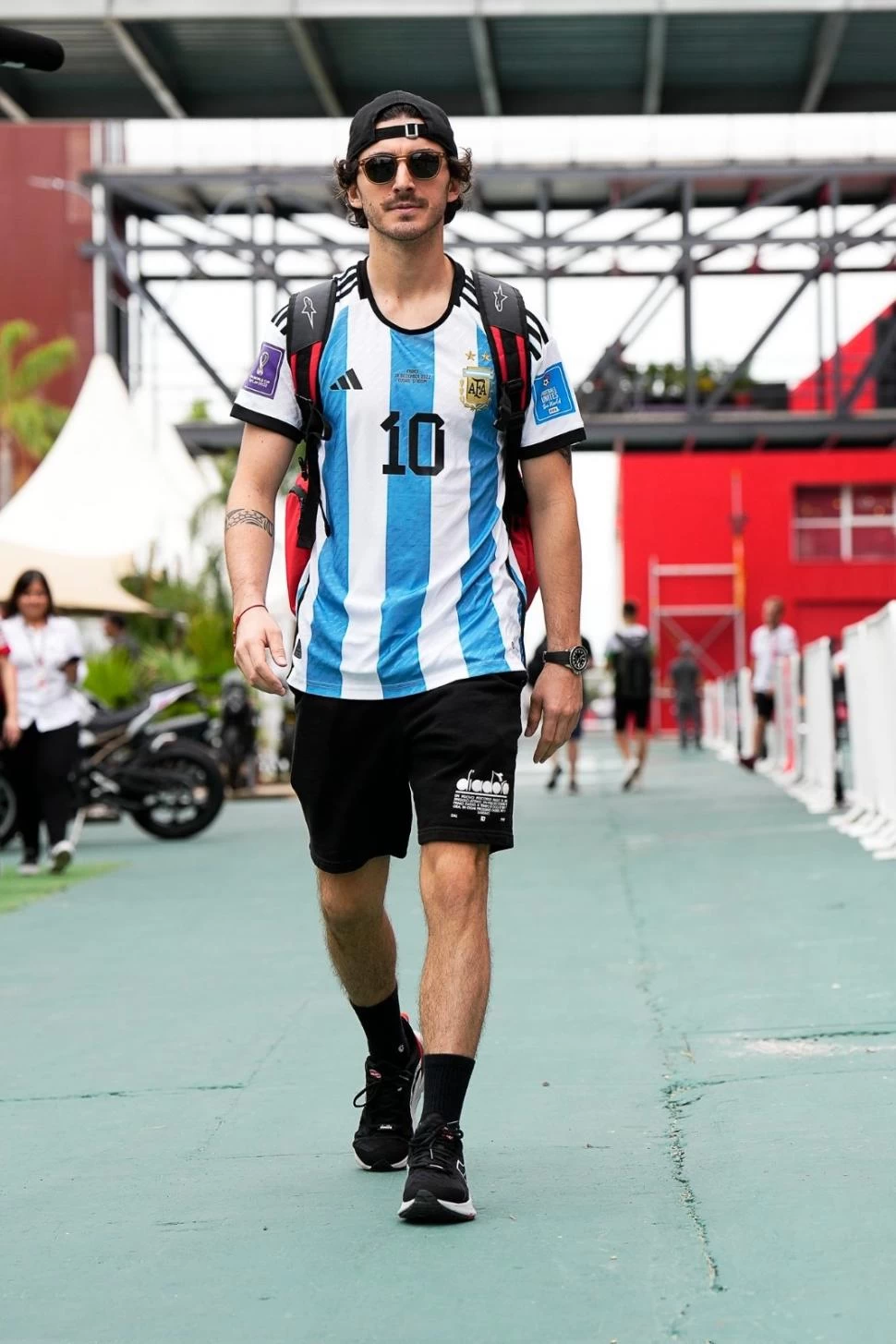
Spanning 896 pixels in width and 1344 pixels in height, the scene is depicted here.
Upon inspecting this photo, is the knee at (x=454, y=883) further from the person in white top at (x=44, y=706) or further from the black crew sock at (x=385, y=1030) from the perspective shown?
the person in white top at (x=44, y=706)

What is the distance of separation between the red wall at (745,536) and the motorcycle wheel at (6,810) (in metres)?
32.1

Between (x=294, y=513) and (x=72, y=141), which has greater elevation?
(x=72, y=141)

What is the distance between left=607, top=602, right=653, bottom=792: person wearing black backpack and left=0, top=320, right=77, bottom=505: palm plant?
2858 cm

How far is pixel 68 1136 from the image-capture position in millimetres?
4816

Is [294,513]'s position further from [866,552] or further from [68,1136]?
[866,552]

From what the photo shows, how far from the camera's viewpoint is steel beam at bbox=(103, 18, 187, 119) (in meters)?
11.1

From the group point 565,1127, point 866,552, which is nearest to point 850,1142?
point 565,1127

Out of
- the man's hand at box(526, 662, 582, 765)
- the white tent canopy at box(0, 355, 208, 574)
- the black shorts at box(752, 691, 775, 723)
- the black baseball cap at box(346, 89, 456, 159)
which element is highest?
the white tent canopy at box(0, 355, 208, 574)

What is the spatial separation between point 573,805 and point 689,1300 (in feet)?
48.4

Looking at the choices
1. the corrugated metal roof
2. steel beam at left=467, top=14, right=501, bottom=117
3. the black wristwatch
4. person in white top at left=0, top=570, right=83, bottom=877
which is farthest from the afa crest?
person in white top at left=0, top=570, right=83, bottom=877

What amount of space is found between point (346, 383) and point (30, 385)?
45.2 meters

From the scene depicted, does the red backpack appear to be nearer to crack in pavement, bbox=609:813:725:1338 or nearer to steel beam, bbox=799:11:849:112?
crack in pavement, bbox=609:813:725:1338

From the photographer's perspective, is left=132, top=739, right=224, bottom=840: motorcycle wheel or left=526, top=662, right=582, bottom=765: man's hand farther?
left=132, top=739, right=224, bottom=840: motorcycle wheel

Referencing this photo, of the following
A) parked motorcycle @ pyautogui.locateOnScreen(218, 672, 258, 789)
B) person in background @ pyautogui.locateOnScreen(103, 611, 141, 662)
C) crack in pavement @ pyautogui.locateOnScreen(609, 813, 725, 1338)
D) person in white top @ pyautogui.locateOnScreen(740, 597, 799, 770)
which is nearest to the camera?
crack in pavement @ pyautogui.locateOnScreen(609, 813, 725, 1338)
